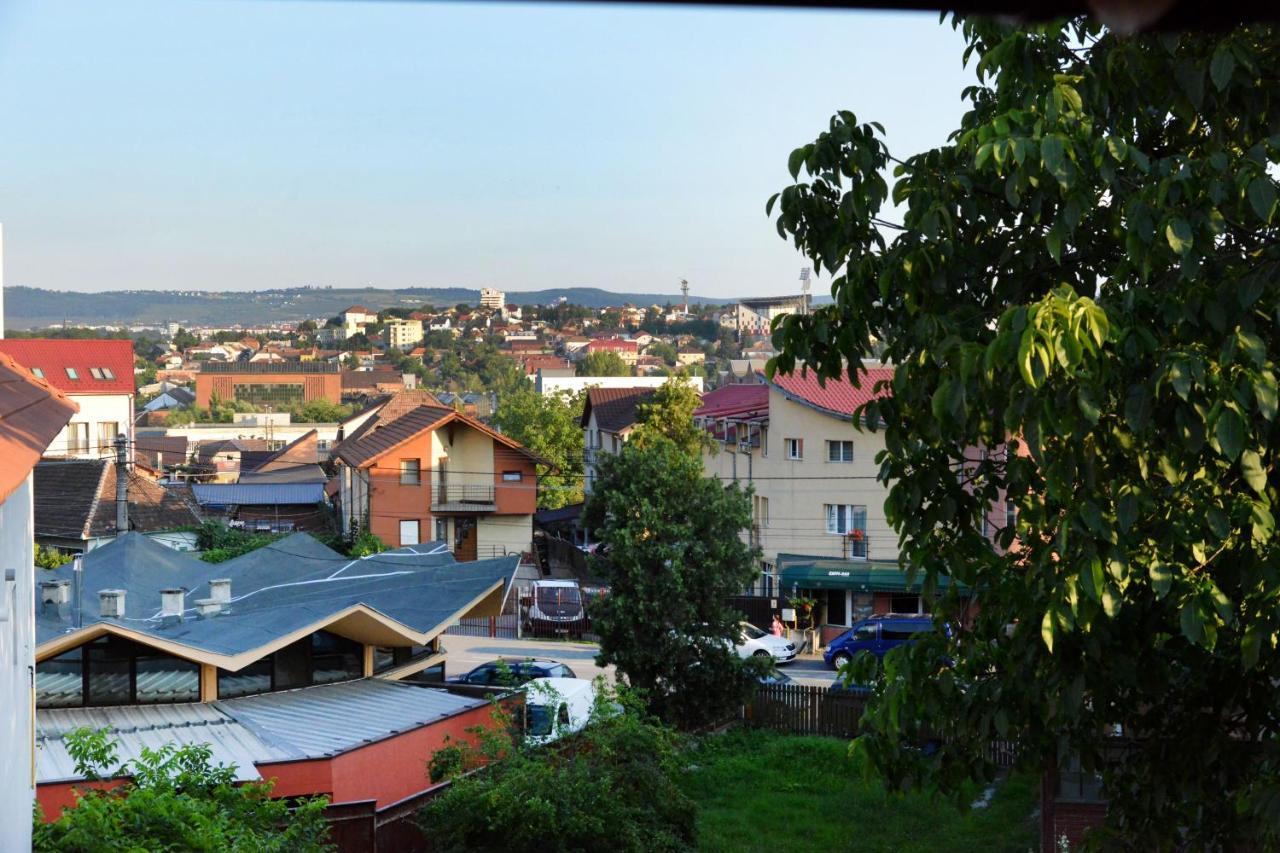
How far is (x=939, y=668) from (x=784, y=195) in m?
2.82

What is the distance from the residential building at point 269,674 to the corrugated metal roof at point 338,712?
32 millimetres

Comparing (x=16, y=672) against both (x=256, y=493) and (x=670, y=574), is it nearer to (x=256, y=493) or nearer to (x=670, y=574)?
(x=670, y=574)

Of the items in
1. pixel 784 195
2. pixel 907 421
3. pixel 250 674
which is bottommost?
pixel 250 674

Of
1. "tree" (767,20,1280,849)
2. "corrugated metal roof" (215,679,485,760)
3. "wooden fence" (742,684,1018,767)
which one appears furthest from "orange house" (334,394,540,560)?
"tree" (767,20,1280,849)

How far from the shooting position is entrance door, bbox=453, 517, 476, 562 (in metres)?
48.6

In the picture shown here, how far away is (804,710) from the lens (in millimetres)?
24812

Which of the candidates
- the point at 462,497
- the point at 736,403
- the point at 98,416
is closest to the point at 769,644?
the point at 736,403

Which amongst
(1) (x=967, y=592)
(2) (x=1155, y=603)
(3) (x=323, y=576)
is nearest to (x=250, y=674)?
(3) (x=323, y=576)

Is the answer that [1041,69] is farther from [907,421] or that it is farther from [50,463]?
[50,463]

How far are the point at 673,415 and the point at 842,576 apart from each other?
15582 mm

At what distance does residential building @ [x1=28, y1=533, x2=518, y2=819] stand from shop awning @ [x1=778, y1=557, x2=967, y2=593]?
1586 cm

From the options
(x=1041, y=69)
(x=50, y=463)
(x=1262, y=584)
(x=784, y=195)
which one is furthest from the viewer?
(x=50, y=463)

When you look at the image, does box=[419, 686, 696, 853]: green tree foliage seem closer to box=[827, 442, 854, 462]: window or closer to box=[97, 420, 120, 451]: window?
box=[827, 442, 854, 462]: window

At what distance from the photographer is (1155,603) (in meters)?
6.73
